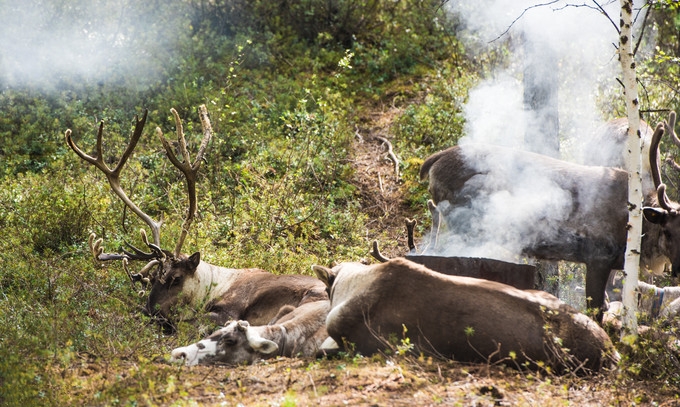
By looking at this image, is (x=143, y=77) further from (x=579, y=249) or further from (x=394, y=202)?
(x=579, y=249)

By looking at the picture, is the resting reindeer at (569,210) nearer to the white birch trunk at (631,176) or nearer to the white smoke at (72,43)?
the white birch trunk at (631,176)

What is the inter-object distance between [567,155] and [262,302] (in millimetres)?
6836

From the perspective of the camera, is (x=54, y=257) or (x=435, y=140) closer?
(x=54, y=257)

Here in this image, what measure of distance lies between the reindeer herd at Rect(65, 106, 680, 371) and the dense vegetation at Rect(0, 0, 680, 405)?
1.72 feet

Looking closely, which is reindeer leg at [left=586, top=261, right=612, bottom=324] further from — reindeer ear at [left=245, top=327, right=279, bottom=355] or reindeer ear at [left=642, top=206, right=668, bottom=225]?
reindeer ear at [left=245, top=327, right=279, bottom=355]

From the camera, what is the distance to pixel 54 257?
376 inches

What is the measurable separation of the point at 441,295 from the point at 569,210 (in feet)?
A: 9.46

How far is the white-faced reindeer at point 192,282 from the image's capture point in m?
8.27

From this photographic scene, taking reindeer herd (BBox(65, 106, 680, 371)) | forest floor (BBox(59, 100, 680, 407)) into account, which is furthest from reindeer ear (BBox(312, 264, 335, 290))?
forest floor (BBox(59, 100, 680, 407))

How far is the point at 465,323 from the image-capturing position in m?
6.03

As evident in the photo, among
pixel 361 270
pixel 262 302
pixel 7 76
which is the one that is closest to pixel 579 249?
pixel 361 270

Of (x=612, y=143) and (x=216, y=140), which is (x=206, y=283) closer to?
(x=216, y=140)

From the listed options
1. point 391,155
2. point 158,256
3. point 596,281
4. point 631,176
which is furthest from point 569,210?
point 391,155

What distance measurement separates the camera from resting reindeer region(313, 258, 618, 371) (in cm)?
595
